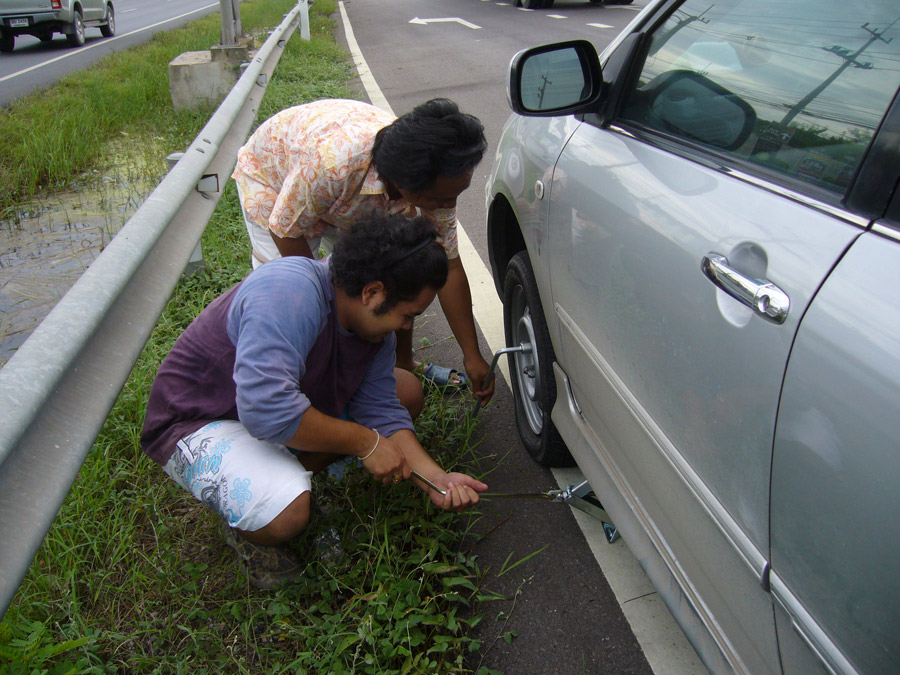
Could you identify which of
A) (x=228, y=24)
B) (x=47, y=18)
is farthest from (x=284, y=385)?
(x=47, y=18)

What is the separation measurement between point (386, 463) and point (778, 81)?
1.31 m

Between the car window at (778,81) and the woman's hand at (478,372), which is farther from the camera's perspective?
the woman's hand at (478,372)

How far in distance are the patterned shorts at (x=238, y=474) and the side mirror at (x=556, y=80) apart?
3.73 ft

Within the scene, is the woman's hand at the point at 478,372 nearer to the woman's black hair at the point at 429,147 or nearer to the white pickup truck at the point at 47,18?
the woman's black hair at the point at 429,147

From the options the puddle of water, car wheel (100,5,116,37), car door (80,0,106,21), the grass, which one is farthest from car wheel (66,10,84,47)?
the grass

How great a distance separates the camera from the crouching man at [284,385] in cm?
189

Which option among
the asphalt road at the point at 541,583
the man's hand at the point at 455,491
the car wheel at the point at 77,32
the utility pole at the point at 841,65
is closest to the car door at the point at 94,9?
the car wheel at the point at 77,32

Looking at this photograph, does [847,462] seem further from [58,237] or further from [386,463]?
[58,237]

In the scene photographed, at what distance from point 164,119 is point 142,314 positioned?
653cm

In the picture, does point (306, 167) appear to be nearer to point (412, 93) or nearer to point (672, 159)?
point (672, 159)

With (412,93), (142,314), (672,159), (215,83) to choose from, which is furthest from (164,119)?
(672,159)

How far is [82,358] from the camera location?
5.29 feet

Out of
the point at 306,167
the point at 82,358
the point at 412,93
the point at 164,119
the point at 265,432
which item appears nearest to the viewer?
the point at 82,358

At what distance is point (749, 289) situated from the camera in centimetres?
121
